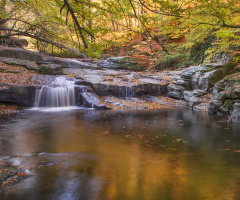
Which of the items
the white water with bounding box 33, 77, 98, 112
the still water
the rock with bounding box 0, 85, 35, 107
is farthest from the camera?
the white water with bounding box 33, 77, 98, 112

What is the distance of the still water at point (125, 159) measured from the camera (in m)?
3.17

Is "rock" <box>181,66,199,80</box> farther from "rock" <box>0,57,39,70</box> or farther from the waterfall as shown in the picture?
"rock" <box>0,57,39,70</box>

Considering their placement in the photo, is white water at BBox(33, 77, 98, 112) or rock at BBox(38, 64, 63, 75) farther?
rock at BBox(38, 64, 63, 75)

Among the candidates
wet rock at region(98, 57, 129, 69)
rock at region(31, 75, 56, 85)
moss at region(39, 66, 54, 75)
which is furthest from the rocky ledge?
moss at region(39, 66, 54, 75)

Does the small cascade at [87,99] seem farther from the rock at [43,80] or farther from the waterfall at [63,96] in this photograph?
the rock at [43,80]

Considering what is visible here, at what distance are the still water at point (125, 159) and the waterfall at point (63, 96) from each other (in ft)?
12.6

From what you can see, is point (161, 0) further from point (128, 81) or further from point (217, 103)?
point (128, 81)

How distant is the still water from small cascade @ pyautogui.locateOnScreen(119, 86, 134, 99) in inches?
214

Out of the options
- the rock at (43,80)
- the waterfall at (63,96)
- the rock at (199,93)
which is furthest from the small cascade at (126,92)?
the rock at (43,80)

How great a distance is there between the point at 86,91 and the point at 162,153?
907 centimetres

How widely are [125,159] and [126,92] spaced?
9.49 metres

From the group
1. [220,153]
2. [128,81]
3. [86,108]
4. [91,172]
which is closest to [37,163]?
[91,172]

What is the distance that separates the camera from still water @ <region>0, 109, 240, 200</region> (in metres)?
3.17

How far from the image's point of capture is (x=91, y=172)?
3.87m
